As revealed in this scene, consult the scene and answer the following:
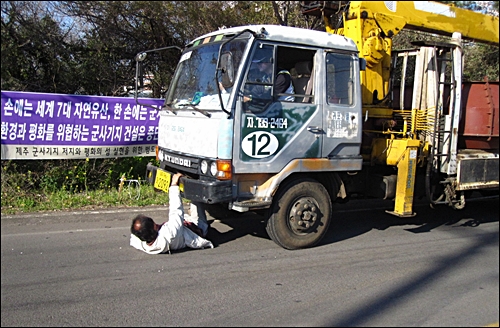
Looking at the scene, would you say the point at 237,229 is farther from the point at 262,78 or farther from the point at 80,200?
the point at 80,200

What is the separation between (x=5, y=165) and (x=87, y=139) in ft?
4.42

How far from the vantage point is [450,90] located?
718cm

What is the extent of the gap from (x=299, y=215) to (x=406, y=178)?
170cm

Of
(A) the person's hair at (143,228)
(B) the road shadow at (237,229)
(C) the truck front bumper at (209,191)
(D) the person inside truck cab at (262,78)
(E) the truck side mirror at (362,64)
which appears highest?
(E) the truck side mirror at (362,64)

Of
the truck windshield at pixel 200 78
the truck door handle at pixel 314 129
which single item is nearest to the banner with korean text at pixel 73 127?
the truck windshield at pixel 200 78

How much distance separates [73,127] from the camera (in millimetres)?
8125

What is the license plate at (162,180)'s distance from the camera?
594cm

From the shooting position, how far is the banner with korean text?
770 cm

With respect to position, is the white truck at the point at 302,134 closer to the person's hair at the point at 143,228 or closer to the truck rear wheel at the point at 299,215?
the truck rear wheel at the point at 299,215

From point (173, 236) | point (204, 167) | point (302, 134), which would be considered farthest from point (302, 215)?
point (173, 236)

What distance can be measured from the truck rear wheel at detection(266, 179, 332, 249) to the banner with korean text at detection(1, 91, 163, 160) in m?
2.65

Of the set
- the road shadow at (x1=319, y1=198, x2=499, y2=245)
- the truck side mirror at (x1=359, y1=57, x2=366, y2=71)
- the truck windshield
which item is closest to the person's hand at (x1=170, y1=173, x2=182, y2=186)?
the truck windshield

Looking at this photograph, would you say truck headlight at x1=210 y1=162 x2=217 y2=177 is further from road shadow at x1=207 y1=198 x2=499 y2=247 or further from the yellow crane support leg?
the yellow crane support leg

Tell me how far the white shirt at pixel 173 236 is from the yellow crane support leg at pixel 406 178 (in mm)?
2766
